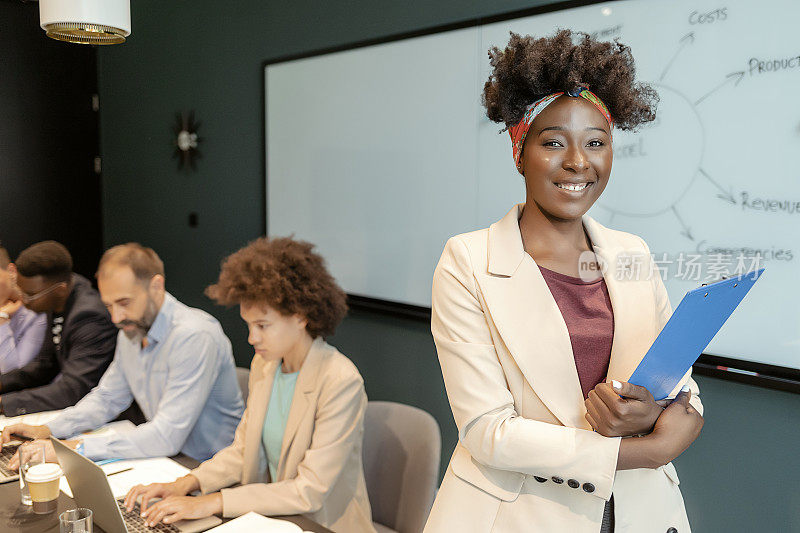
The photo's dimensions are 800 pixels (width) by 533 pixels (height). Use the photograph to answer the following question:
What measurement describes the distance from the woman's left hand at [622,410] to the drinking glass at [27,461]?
1383 millimetres

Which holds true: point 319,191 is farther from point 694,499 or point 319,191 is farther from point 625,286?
point 625,286

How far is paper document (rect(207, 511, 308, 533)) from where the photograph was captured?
152 cm

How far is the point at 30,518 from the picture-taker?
161 cm

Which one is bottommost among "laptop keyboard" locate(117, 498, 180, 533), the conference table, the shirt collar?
the conference table

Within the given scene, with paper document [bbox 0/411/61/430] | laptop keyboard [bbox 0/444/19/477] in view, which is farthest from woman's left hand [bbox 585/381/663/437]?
paper document [bbox 0/411/61/430]

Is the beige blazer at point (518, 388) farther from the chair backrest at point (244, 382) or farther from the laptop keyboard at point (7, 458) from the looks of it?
the chair backrest at point (244, 382)

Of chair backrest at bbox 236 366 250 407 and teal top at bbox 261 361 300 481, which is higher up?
teal top at bbox 261 361 300 481

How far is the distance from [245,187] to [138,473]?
86.9 inches

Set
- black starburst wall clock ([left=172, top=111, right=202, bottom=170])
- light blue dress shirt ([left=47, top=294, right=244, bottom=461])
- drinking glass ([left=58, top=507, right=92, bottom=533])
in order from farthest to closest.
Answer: black starburst wall clock ([left=172, top=111, right=202, bottom=170]) < light blue dress shirt ([left=47, top=294, right=244, bottom=461]) < drinking glass ([left=58, top=507, right=92, bottom=533])

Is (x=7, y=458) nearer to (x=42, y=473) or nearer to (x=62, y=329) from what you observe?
(x=42, y=473)

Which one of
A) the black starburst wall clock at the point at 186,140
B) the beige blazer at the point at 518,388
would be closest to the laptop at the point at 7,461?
the beige blazer at the point at 518,388

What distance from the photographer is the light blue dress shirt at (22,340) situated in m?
2.94

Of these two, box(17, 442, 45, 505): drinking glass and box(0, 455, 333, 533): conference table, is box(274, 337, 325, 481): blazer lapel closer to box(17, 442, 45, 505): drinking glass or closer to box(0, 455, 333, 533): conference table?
box(0, 455, 333, 533): conference table

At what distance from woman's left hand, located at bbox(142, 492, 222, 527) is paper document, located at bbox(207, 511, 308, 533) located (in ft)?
0.21
